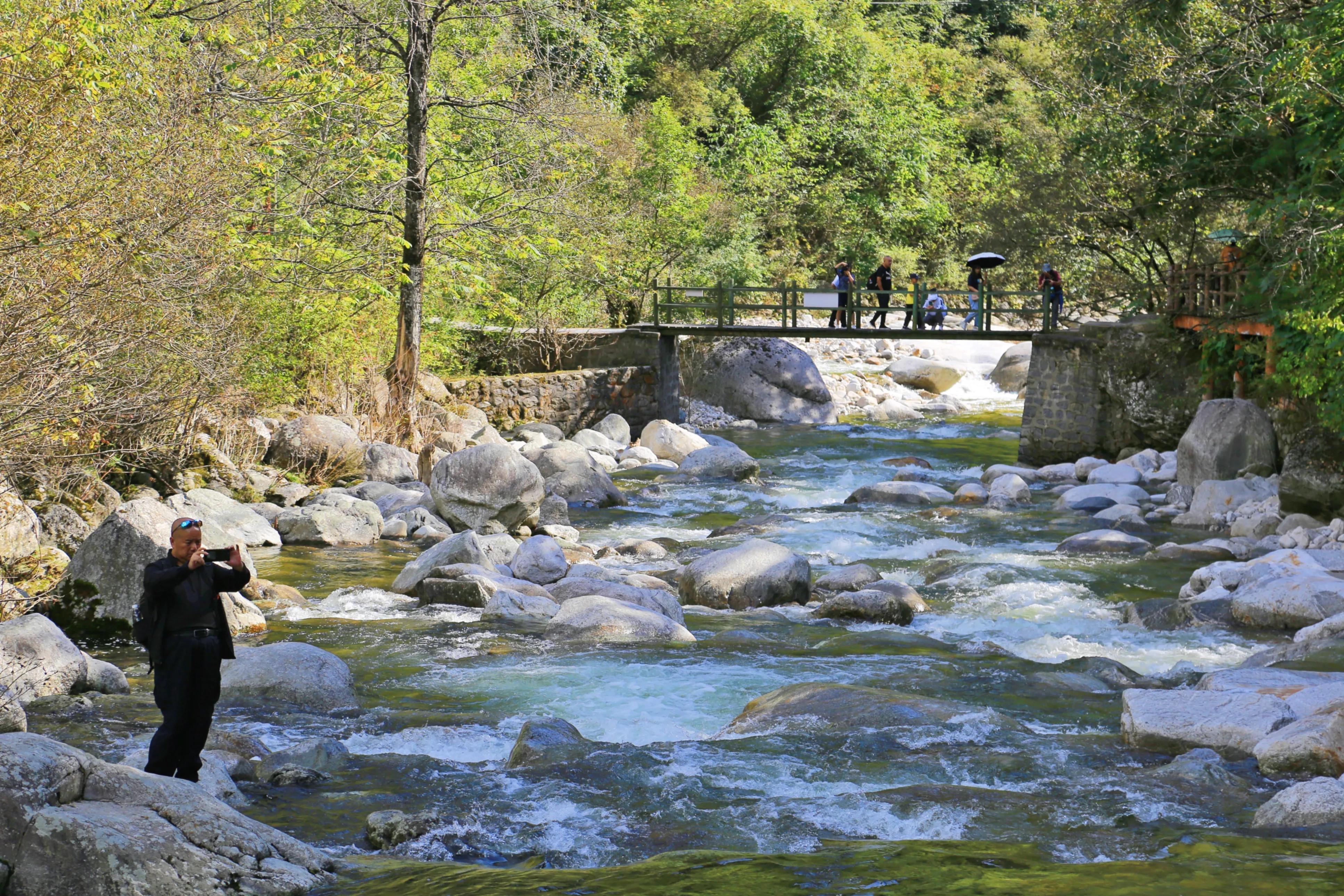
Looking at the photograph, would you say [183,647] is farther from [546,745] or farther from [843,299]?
[843,299]

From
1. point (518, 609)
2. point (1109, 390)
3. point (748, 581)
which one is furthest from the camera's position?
point (1109, 390)

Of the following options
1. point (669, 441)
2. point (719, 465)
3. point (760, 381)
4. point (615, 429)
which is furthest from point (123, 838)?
point (760, 381)

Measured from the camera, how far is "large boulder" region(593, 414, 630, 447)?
24000 millimetres

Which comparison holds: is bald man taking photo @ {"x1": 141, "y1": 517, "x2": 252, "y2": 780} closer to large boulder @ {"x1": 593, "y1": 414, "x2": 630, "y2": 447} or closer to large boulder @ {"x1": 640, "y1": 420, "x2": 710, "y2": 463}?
large boulder @ {"x1": 640, "y1": 420, "x2": 710, "y2": 463}

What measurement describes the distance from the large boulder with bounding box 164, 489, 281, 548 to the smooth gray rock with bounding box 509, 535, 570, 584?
290cm

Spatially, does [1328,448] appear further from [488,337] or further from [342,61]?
[488,337]

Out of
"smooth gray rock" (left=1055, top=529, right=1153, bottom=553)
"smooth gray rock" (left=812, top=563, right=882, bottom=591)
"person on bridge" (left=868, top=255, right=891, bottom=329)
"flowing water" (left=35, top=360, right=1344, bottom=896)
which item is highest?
"person on bridge" (left=868, top=255, right=891, bottom=329)

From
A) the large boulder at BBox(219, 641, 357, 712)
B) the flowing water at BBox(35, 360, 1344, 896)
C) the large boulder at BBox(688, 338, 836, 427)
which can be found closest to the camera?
the flowing water at BBox(35, 360, 1344, 896)

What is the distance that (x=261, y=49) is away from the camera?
522 inches

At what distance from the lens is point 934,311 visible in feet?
81.1

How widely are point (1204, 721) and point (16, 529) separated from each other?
8933mm

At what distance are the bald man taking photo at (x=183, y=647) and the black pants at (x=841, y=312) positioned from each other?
20.1 m

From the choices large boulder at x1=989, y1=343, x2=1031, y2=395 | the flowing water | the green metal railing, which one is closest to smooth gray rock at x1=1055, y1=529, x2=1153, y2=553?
the flowing water

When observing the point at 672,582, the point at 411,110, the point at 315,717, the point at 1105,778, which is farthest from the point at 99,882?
the point at 411,110
